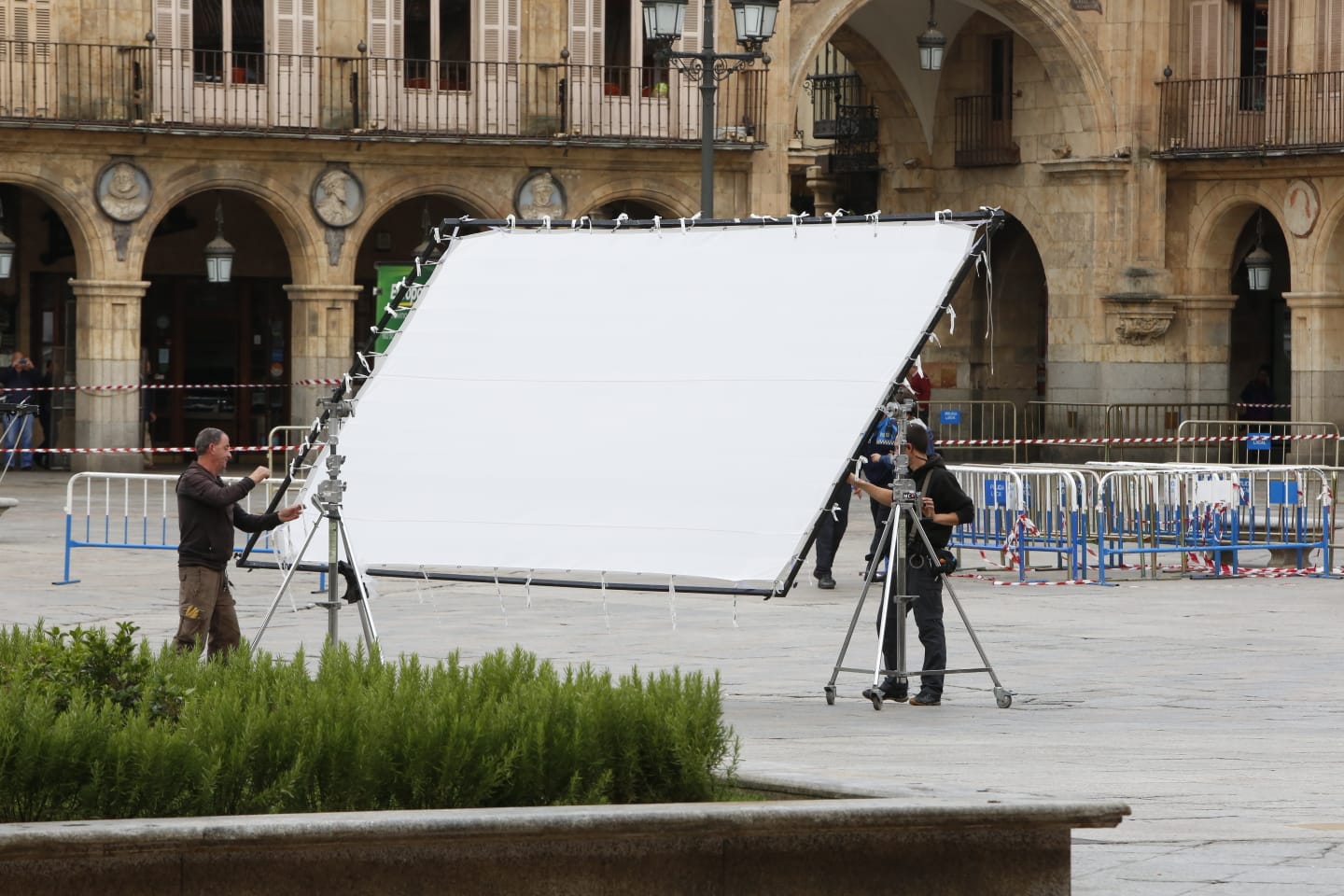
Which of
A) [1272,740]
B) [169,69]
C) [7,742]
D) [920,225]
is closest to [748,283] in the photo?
[920,225]

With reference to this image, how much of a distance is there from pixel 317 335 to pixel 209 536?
2222 centimetres

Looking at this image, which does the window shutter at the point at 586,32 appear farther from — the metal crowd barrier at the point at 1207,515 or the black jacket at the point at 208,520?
the black jacket at the point at 208,520

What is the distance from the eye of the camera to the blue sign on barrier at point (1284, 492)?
21.0m

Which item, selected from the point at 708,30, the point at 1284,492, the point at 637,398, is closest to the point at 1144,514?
the point at 1284,492

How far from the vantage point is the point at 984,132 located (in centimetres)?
3947

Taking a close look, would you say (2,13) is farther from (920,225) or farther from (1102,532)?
(920,225)

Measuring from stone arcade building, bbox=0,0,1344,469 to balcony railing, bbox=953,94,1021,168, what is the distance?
0.15ft

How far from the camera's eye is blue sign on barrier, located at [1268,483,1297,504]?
21.0 meters

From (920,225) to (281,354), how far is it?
26815 millimetres

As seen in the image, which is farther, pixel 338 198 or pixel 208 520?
pixel 338 198

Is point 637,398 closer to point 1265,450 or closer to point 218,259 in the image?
point 218,259

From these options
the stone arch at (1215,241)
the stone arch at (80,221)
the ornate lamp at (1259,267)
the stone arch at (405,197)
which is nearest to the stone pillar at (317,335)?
the stone arch at (405,197)

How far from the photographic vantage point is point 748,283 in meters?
12.5

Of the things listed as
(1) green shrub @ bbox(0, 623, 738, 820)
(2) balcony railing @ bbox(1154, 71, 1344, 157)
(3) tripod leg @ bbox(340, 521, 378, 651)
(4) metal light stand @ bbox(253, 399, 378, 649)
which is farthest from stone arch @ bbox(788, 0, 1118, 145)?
(1) green shrub @ bbox(0, 623, 738, 820)
